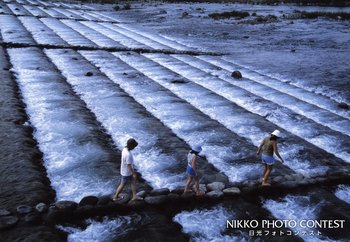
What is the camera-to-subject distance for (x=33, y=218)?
9.77 metres

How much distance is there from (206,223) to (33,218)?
454 cm

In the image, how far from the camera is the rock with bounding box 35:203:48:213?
10.0 m

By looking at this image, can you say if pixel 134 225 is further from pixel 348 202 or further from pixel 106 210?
pixel 348 202

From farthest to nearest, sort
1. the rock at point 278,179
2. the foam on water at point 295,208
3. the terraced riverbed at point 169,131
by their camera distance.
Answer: the rock at point 278,179, the foam on water at point 295,208, the terraced riverbed at point 169,131

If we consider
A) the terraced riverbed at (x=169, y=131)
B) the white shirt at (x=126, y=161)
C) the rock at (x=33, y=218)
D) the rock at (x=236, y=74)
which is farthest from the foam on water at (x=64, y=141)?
the rock at (x=236, y=74)

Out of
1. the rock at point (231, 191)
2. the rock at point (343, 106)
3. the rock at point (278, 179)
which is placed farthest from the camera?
the rock at point (343, 106)

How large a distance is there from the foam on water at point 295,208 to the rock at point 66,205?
544 cm

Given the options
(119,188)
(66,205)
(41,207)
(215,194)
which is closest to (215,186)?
(215,194)

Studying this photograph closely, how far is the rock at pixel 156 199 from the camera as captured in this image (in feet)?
35.3

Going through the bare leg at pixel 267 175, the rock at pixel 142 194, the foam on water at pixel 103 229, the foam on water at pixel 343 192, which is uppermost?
the bare leg at pixel 267 175

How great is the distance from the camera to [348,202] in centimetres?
1149

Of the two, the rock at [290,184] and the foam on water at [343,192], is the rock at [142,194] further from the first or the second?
the foam on water at [343,192]

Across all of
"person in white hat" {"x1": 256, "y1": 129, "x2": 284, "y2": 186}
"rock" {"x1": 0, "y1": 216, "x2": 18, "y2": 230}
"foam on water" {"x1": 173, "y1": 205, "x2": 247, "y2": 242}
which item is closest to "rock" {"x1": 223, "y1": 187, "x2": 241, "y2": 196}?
"foam on water" {"x1": 173, "y1": 205, "x2": 247, "y2": 242}

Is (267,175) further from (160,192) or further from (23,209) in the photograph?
(23,209)
